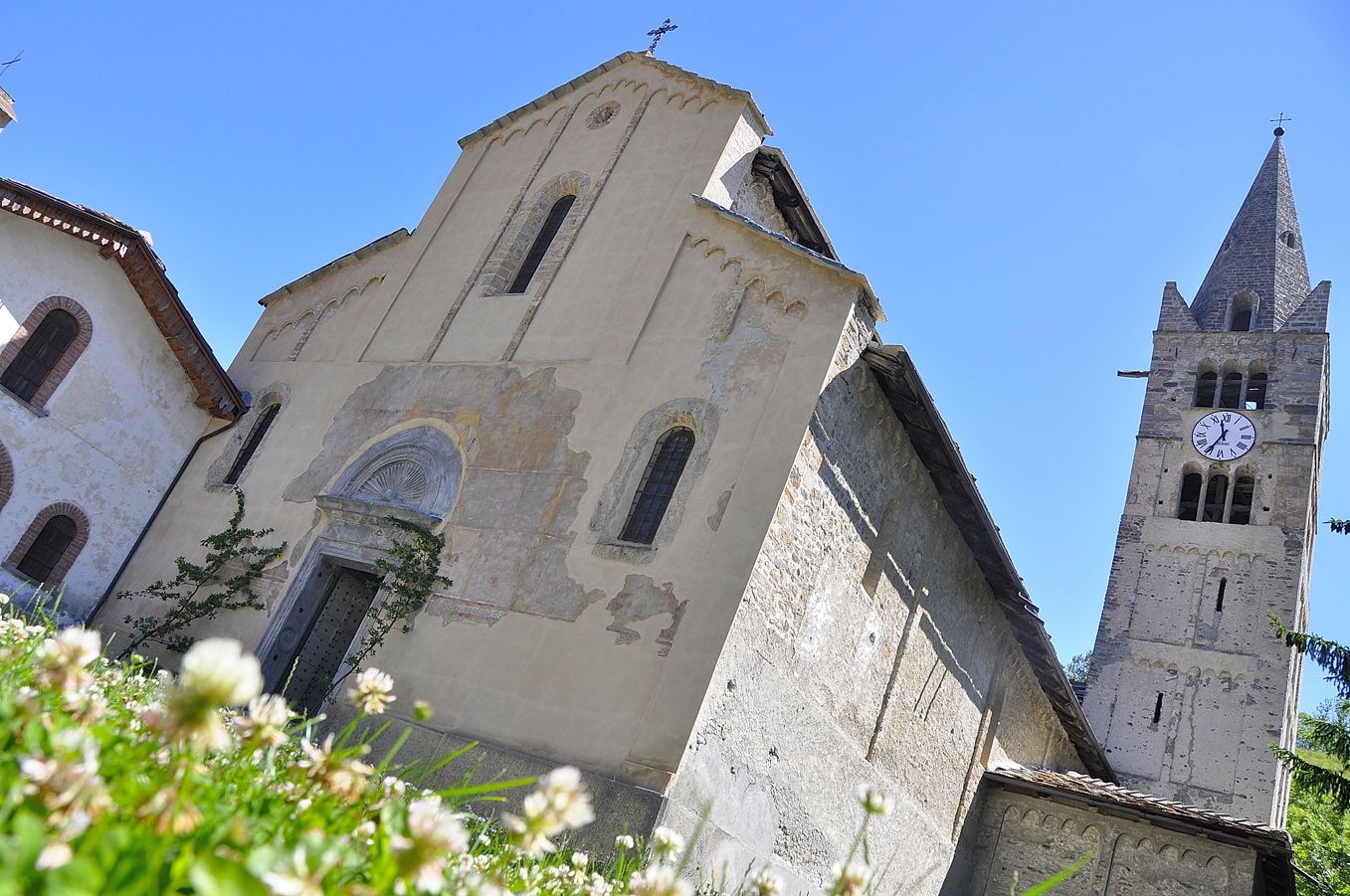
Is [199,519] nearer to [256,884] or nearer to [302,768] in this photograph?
[302,768]

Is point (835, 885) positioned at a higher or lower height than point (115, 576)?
lower

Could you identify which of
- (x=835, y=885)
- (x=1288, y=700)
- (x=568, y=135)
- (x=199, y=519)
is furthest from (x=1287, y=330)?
(x=835, y=885)

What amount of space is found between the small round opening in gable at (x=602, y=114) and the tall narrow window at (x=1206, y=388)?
23.7m

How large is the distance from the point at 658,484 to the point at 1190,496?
24.7 meters

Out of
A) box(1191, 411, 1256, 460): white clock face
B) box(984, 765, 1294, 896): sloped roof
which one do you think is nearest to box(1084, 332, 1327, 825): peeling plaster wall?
box(1191, 411, 1256, 460): white clock face

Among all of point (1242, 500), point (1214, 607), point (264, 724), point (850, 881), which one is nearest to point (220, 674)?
point (264, 724)

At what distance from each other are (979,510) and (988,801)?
18.4 ft

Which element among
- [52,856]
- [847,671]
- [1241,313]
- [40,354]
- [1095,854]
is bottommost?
[52,856]

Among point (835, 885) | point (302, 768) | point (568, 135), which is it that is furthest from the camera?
point (568, 135)

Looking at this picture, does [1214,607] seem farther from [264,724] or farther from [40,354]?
[264,724]

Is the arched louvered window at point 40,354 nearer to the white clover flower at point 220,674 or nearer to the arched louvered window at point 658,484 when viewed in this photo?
the arched louvered window at point 658,484

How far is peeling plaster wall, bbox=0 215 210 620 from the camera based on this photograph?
1270 centimetres

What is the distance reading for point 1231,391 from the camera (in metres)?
30.6

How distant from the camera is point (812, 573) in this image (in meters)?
10.2
